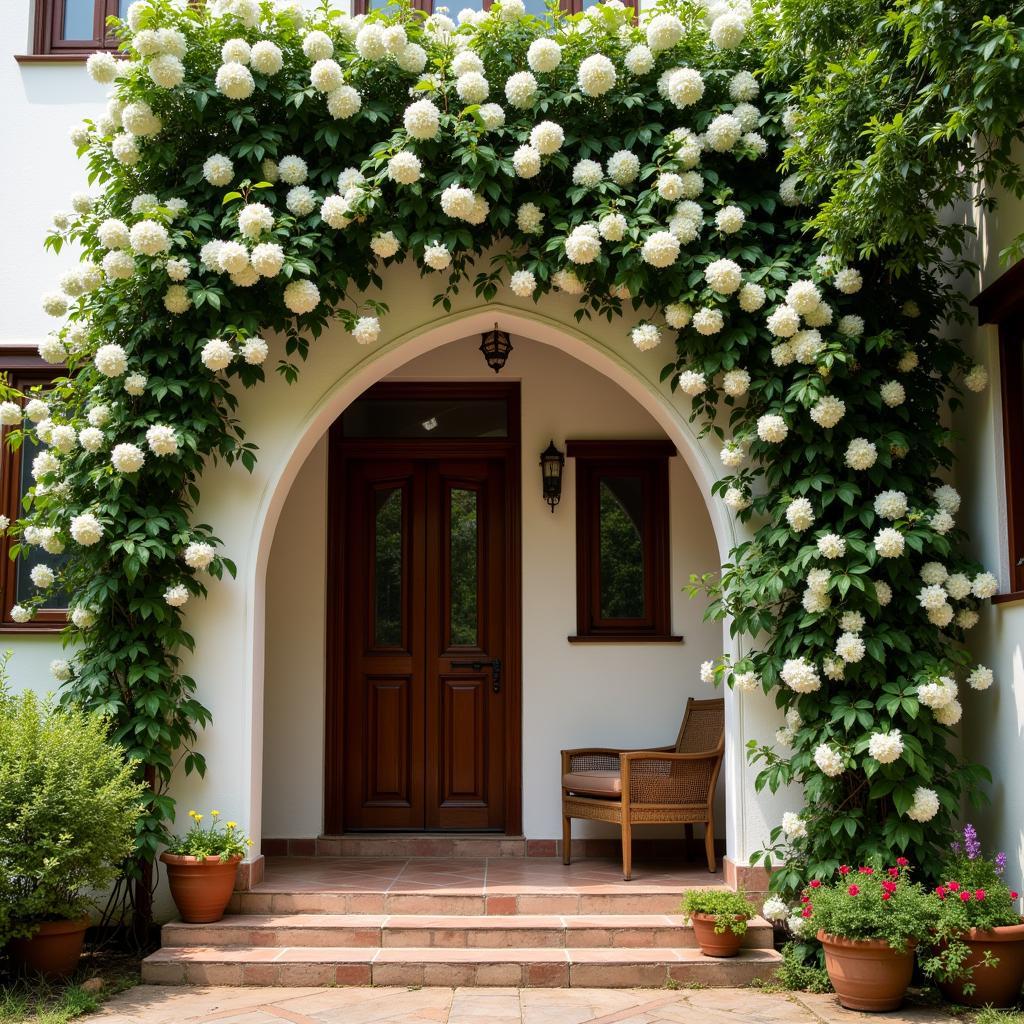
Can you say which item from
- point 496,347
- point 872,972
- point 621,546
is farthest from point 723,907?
point 496,347

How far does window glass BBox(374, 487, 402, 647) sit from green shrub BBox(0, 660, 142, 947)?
234 centimetres

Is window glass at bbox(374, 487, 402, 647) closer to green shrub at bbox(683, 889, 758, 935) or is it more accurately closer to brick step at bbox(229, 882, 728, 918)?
brick step at bbox(229, 882, 728, 918)

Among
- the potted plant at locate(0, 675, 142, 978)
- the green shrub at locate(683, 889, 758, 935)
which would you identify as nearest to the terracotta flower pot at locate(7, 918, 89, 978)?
the potted plant at locate(0, 675, 142, 978)

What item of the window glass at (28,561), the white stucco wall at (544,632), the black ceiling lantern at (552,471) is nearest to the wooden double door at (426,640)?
the white stucco wall at (544,632)

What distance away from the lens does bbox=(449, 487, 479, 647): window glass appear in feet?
23.0

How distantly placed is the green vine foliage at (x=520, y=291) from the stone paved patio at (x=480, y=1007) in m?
0.66

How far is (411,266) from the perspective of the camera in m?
5.76

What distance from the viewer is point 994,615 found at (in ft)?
16.5

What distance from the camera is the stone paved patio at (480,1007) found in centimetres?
435

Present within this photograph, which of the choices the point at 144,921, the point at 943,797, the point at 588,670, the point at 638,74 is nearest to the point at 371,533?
the point at 588,670

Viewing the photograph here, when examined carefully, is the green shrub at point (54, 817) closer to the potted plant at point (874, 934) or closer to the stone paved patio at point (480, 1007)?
the stone paved patio at point (480, 1007)

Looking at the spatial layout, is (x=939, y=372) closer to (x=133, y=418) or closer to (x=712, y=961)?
(x=712, y=961)

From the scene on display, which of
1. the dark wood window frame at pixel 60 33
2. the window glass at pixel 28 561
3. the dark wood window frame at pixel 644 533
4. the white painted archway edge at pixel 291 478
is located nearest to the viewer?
the white painted archway edge at pixel 291 478

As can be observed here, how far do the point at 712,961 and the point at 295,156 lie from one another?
4260mm
